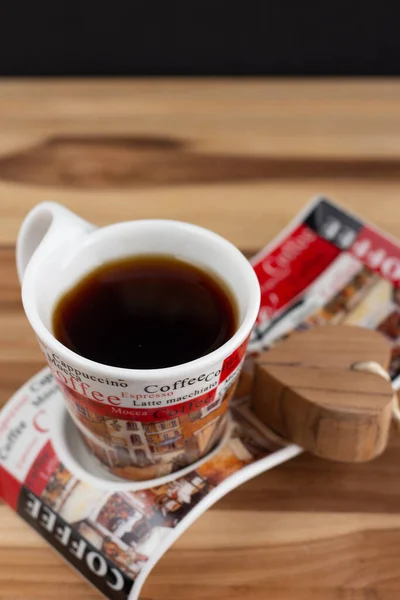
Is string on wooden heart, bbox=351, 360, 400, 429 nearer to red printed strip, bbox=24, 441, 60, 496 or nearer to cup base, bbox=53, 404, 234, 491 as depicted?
cup base, bbox=53, 404, 234, 491

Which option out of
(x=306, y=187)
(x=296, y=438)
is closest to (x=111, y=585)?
(x=296, y=438)

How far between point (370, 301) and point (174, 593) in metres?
0.29

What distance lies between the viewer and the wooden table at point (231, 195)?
1.63ft

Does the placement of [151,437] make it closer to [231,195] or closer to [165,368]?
[165,368]

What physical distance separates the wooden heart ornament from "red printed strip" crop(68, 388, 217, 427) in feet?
0.30

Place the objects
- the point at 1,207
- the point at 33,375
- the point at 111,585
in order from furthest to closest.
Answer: the point at 1,207 < the point at 33,375 < the point at 111,585

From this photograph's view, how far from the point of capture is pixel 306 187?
2.52 feet

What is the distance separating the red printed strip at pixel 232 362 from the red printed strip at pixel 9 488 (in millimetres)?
183

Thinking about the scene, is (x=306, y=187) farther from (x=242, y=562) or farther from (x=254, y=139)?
(x=242, y=562)
